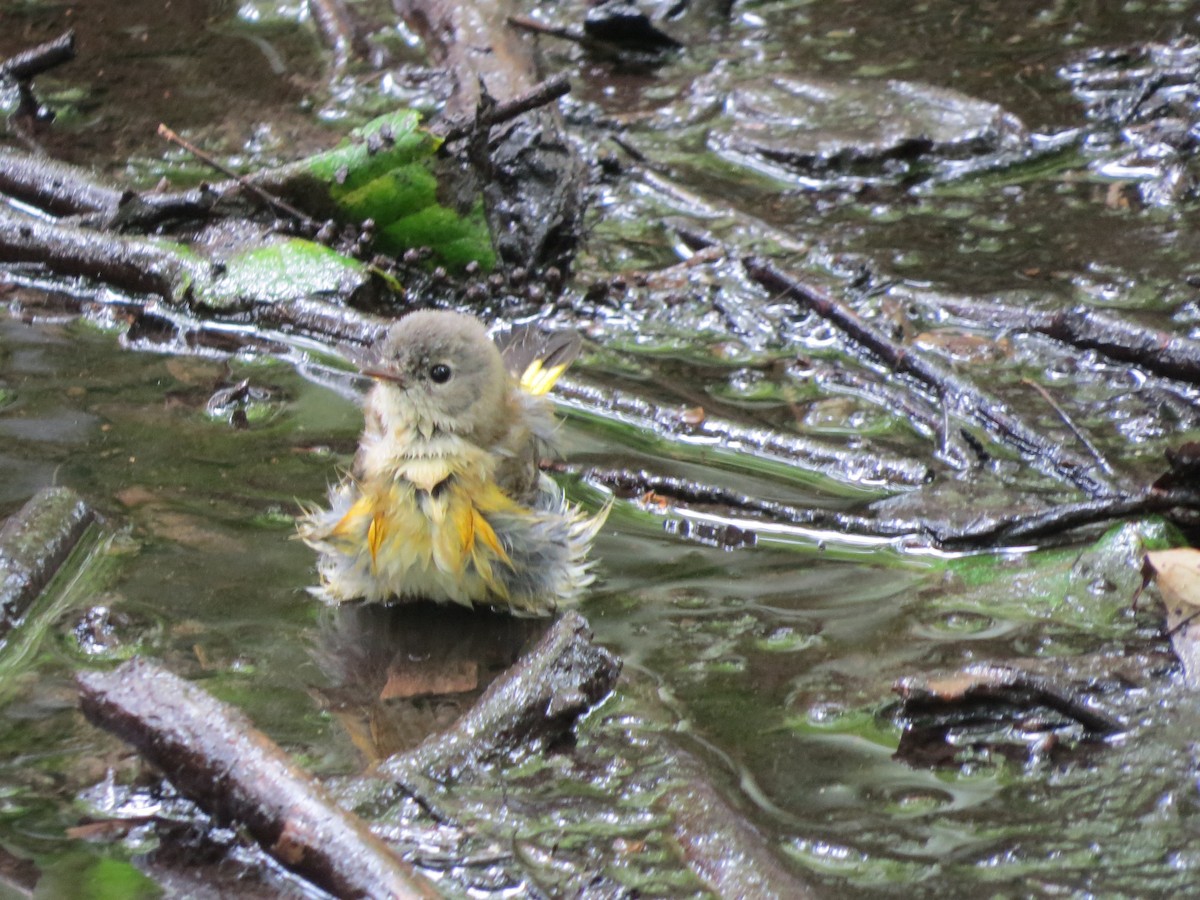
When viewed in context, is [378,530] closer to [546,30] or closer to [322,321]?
[322,321]

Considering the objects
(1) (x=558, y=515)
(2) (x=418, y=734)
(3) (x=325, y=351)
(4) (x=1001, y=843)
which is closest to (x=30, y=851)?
(2) (x=418, y=734)

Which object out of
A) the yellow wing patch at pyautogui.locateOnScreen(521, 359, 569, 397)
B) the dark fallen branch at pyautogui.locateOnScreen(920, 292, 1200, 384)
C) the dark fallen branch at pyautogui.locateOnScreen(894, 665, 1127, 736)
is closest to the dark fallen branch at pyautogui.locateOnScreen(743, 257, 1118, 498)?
the dark fallen branch at pyautogui.locateOnScreen(920, 292, 1200, 384)

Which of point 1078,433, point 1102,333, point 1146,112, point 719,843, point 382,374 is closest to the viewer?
point 719,843

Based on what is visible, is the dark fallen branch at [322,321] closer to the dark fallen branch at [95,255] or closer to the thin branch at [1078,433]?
the dark fallen branch at [95,255]

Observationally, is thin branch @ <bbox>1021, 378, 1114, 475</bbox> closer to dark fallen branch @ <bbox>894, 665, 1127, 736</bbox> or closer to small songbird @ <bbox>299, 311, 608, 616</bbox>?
dark fallen branch @ <bbox>894, 665, 1127, 736</bbox>

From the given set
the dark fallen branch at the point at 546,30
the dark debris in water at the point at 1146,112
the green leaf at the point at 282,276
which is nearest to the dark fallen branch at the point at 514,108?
the green leaf at the point at 282,276

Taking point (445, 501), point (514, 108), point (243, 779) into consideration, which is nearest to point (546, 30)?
point (514, 108)
